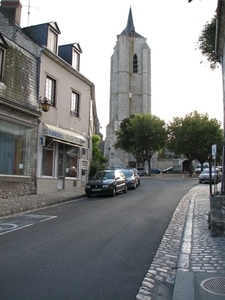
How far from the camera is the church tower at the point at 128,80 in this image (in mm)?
78750

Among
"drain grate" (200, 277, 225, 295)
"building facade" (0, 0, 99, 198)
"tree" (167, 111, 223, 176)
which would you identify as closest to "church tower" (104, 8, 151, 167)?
"tree" (167, 111, 223, 176)

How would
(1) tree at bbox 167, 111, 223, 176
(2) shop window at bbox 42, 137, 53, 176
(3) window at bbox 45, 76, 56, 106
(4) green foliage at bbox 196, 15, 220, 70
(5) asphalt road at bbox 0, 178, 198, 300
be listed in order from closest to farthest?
(5) asphalt road at bbox 0, 178, 198, 300
(4) green foliage at bbox 196, 15, 220, 70
(2) shop window at bbox 42, 137, 53, 176
(3) window at bbox 45, 76, 56, 106
(1) tree at bbox 167, 111, 223, 176

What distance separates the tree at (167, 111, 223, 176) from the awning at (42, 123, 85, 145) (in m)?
25.7

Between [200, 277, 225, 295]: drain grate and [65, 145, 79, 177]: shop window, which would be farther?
[65, 145, 79, 177]: shop window

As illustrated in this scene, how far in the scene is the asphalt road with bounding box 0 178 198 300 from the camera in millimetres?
4148

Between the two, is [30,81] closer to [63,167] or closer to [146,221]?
[63,167]

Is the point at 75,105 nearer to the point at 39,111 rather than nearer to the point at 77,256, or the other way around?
the point at 39,111

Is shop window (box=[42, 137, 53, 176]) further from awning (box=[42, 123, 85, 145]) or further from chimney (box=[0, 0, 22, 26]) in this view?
chimney (box=[0, 0, 22, 26])

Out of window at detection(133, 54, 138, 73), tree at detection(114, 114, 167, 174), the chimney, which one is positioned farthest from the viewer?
window at detection(133, 54, 138, 73)

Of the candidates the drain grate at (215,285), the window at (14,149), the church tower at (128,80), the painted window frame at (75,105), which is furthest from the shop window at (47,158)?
the church tower at (128,80)

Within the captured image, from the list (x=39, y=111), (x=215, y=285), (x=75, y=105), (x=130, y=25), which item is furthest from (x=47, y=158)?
(x=130, y=25)

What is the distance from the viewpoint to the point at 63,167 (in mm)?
19906

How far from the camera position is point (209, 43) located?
48.5 ft

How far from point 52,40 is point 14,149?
7890 mm
